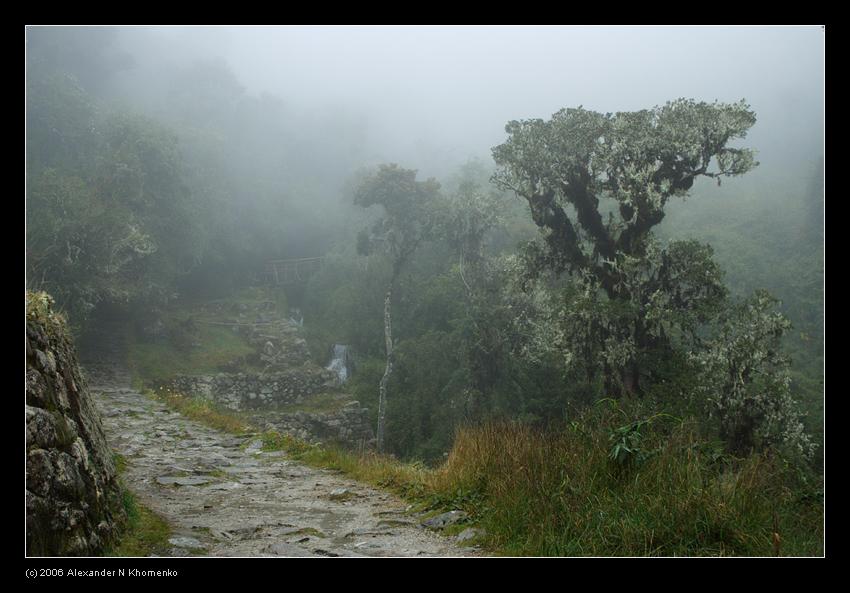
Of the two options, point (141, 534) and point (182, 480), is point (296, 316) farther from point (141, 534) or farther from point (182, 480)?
point (141, 534)

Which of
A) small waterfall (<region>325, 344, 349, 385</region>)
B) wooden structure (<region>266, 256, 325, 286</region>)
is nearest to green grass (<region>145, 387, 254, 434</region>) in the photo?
small waterfall (<region>325, 344, 349, 385</region>)

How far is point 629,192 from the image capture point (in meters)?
12.5

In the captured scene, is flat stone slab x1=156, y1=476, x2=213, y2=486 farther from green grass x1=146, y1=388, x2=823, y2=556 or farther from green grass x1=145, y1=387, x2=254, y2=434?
green grass x1=145, y1=387, x2=254, y2=434

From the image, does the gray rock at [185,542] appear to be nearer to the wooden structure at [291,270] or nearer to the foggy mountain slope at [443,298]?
the foggy mountain slope at [443,298]

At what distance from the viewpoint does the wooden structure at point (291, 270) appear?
32.8 metres

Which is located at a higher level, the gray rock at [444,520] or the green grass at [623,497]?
the green grass at [623,497]

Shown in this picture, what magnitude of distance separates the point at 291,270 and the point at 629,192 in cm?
2397

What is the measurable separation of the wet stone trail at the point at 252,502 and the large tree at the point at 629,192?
709 centimetres

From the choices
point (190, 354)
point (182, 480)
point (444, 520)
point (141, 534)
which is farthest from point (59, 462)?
point (190, 354)

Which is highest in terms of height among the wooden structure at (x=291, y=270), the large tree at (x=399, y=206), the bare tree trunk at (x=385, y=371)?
the large tree at (x=399, y=206)

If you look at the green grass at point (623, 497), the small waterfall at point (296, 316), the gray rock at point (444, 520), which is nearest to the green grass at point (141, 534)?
the gray rock at point (444, 520)

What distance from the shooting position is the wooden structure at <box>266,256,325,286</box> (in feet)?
108
